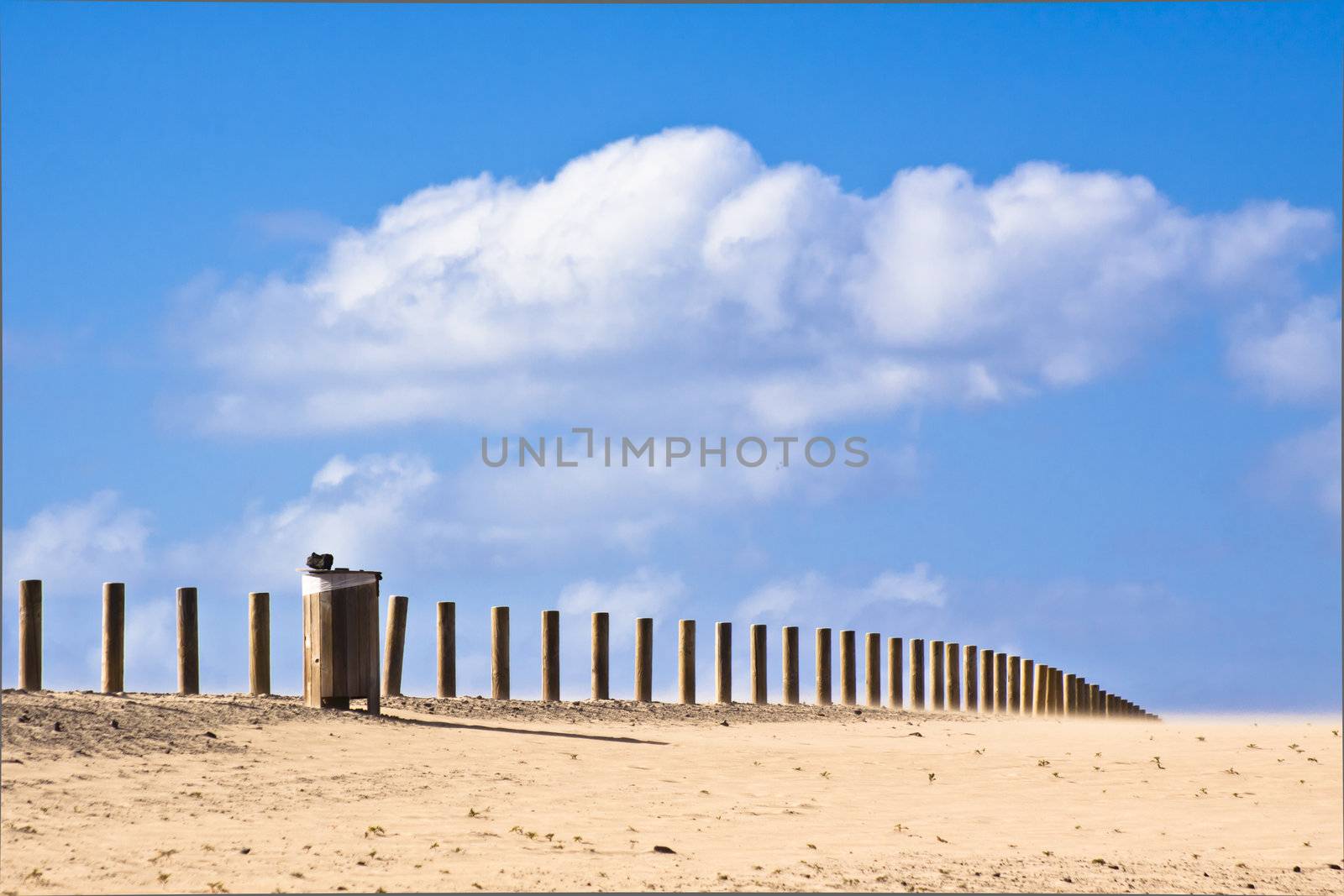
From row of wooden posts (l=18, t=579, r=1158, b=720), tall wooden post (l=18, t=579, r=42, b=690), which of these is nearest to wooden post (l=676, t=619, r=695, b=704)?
row of wooden posts (l=18, t=579, r=1158, b=720)

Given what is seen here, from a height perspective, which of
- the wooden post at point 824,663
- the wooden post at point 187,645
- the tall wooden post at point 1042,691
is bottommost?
the tall wooden post at point 1042,691

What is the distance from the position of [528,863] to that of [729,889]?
1.56 meters

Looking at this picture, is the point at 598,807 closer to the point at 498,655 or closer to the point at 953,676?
the point at 498,655

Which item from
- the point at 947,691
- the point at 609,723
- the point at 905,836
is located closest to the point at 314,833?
the point at 905,836

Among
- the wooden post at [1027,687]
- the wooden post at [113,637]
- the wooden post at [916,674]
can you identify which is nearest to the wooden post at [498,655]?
the wooden post at [113,637]

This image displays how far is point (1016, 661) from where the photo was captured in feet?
116

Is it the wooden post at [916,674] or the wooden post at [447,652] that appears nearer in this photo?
the wooden post at [447,652]

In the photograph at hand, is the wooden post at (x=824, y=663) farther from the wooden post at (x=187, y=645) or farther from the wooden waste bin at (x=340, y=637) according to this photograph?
the wooden post at (x=187, y=645)

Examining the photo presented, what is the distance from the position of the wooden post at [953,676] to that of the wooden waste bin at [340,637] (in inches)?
615

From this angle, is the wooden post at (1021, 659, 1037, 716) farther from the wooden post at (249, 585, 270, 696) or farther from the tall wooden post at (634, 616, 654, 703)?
the wooden post at (249, 585, 270, 696)

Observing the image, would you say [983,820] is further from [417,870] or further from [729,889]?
[417,870]

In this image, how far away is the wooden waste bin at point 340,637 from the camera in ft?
56.3

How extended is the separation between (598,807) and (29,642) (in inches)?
282

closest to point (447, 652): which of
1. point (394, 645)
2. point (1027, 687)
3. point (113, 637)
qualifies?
point (394, 645)
